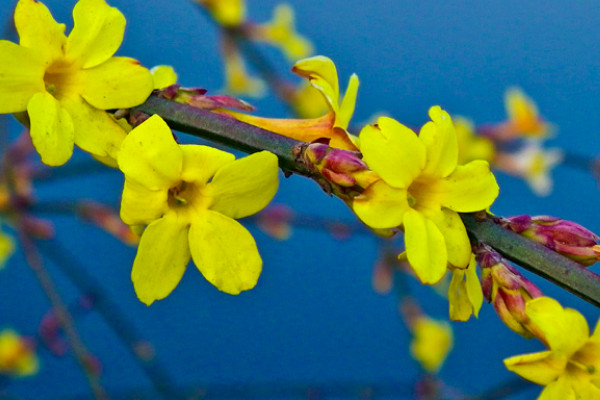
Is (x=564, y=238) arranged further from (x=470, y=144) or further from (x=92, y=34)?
(x=470, y=144)

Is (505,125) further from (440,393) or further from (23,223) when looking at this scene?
(23,223)

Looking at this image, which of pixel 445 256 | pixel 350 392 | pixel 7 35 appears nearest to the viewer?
pixel 445 256

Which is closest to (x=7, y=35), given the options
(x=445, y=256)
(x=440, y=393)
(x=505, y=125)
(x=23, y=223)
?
(x=23, y=223)

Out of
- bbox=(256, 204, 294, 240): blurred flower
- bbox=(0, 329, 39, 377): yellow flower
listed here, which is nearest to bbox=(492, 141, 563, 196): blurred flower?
bbox=(256, 204, 294, 240): blurred flower

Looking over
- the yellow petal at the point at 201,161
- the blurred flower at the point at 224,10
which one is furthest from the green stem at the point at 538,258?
the blurred flower at the point at 224,10

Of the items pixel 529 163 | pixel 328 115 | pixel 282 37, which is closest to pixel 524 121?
pixel 529 163

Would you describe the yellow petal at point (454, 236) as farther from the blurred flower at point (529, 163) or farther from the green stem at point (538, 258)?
the blurred flower at point (529, 163)
